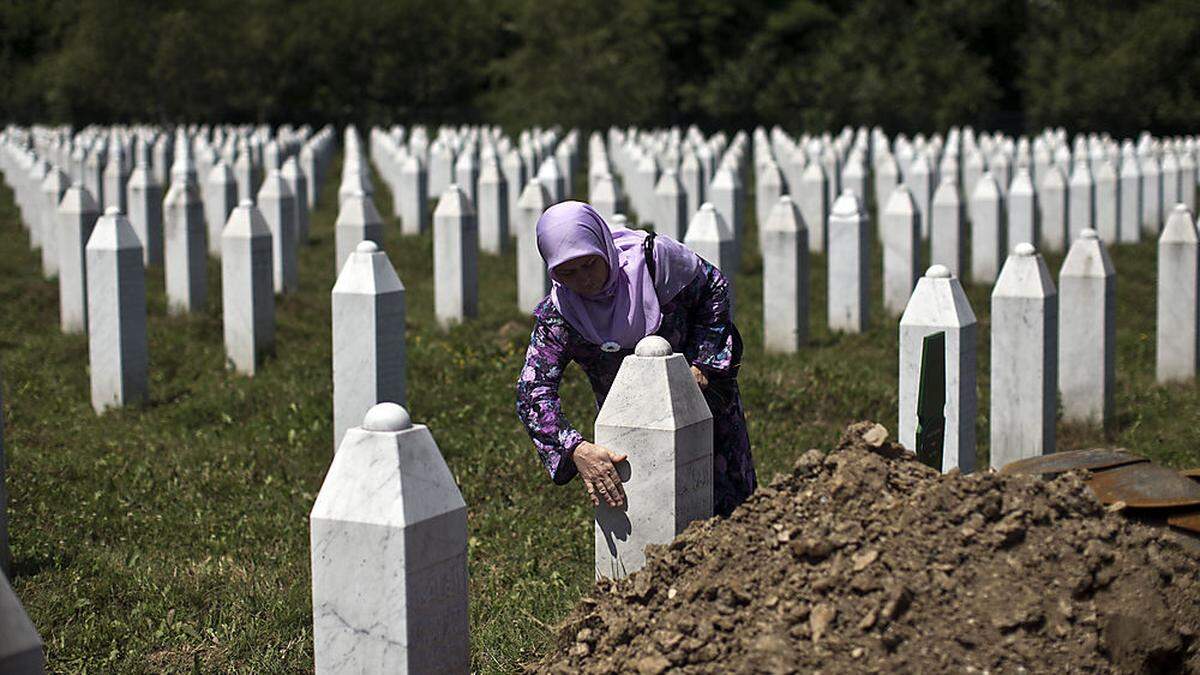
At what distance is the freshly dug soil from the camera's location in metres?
3.99

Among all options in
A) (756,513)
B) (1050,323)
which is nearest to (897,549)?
(756,513)

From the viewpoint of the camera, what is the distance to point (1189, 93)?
4247 centimetres

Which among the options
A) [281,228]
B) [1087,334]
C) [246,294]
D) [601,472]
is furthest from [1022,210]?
[601,472]

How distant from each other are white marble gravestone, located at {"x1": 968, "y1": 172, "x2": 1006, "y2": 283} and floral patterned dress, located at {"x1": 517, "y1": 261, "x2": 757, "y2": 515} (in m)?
9.94

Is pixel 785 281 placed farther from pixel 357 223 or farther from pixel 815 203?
pixel 815 203

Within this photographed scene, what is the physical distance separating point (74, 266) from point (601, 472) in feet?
27.0

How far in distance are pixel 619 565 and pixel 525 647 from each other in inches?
20.6

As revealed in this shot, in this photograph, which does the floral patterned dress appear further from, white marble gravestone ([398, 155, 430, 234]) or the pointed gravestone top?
white marble gravestone ([398, 155, 430, 234])

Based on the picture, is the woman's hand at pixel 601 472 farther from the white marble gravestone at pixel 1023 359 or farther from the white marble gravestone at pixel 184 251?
the white marble gravestone at pixel 184 251

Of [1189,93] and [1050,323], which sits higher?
[1189,93]

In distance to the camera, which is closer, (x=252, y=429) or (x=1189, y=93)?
(x=252, y=429)

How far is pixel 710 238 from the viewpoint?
11.1 metres

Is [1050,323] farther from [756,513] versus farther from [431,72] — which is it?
[431,72]

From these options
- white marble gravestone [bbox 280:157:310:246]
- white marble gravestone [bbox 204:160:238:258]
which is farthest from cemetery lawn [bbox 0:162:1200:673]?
white marble gravestone [bbox 280:157:310:246]
